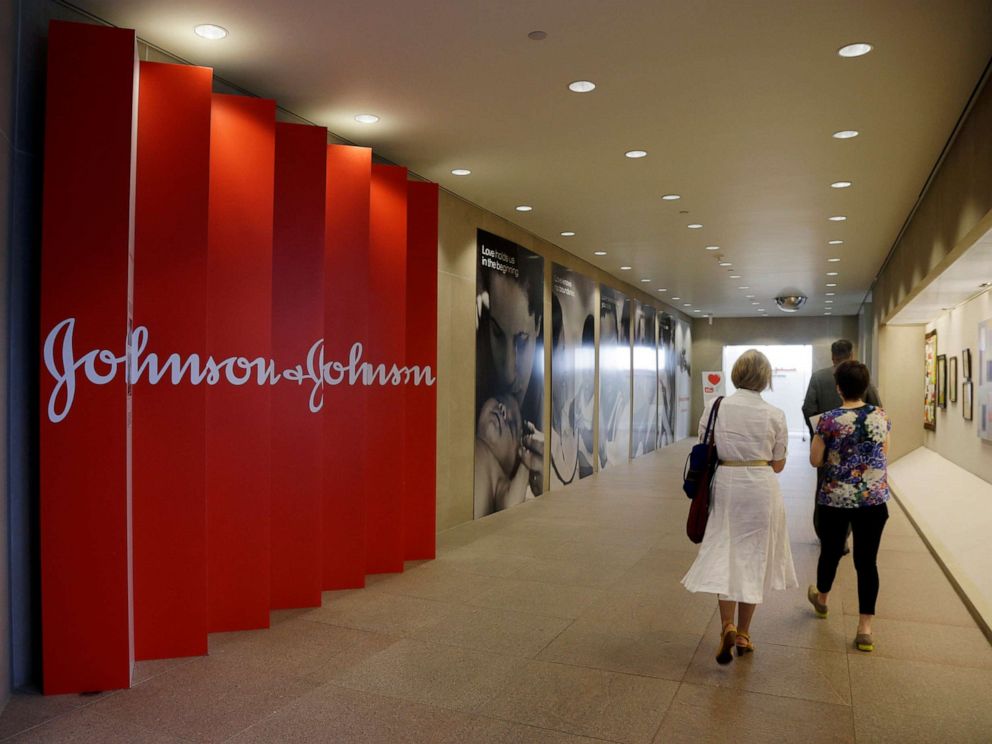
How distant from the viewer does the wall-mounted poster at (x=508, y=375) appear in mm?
9070

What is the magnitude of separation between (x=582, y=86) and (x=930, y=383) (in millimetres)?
9424

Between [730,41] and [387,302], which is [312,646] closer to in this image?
[387,302]

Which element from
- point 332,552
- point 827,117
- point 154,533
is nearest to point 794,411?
point 827,117

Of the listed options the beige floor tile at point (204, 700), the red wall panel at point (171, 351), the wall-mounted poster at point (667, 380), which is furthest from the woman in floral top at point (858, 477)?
the wall-mounted poster at point (667, 380)

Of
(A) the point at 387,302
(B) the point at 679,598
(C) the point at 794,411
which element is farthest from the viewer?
(C) the point at 794,411

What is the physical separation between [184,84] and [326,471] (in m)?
2.76

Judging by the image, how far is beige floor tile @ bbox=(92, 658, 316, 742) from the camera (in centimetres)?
357

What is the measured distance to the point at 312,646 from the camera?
462cm

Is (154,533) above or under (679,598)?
above

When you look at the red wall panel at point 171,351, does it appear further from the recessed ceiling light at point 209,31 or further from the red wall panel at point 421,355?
the red wall panel at point 421,355

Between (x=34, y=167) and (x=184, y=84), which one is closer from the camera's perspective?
(x=34, y=167)

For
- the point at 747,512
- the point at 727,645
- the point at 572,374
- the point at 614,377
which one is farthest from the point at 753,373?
the point at 614,377

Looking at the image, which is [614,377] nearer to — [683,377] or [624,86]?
[683,377]

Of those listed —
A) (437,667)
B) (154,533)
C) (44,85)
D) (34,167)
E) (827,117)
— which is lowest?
(437,667)
